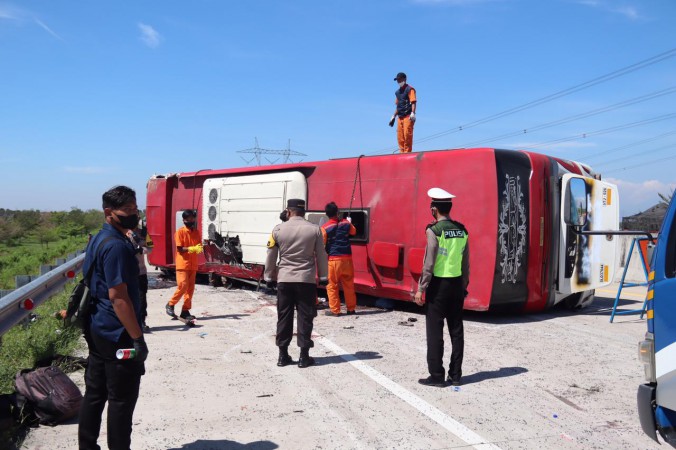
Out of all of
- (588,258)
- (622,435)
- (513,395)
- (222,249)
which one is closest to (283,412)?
(513,395)

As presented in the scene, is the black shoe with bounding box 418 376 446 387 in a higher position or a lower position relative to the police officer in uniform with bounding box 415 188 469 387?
lower

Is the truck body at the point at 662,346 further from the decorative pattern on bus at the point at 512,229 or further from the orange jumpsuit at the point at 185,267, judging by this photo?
the orange jumpsuit at the point at 185,267

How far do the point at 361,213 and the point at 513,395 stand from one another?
571cm

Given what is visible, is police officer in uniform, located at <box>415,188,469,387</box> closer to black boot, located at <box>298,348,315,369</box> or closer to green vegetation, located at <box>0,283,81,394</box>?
black boot, located at <box>298,348,315,369</box>

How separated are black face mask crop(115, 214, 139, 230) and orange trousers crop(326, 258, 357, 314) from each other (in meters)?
6.31

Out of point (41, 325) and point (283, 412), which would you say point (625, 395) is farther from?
point (41, 325)

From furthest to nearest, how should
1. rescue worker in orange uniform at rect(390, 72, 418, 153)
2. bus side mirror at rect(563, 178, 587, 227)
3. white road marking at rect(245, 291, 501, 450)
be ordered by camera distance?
1. rescue worker in orange uniform at rect(390, 72, 418, 153)
2. bus side mirror at rect(563, 178, 587, 227)
3. white road marking at rect(245, 291, 501, 450)

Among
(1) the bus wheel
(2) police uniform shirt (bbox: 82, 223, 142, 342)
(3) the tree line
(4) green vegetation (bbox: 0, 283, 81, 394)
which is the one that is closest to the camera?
(2) police uniform shirt (bbox: 82, 223, 142, 342)

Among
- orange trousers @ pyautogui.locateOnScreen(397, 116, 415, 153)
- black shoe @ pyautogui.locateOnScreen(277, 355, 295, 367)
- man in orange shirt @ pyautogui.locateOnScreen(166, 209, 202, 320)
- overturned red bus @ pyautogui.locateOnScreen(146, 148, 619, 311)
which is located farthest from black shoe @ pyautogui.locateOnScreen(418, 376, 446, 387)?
orange trousers @ pyautogui.locateOnScreen(397, 116, 415, 153)

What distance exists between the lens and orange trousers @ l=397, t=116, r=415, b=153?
11312mm

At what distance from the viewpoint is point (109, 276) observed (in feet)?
11.4

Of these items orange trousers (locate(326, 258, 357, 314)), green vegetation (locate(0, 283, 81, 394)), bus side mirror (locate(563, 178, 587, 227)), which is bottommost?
green vegetation (locate(0, 283, 81, 394))

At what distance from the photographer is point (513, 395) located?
18.0ft

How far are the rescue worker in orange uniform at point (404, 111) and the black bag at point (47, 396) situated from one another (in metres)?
8.23
